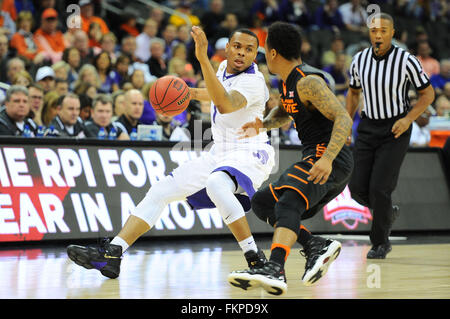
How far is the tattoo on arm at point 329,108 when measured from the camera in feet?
17.3

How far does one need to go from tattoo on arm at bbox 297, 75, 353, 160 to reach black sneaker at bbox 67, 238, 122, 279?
1887mm

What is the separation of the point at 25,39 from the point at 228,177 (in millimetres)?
8427

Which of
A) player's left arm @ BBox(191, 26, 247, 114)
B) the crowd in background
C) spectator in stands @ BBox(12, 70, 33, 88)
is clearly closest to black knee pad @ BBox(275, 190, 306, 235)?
player's left arm @ BBox(191, 26, 247, 114)

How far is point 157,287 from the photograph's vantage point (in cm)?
555

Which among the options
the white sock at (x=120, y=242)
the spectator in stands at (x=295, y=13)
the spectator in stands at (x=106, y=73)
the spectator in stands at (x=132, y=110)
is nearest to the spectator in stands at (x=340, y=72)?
the spectator in stands at (x=295, y=13)

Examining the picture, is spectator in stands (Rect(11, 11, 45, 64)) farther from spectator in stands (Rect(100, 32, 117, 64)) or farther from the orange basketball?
the orange basketball

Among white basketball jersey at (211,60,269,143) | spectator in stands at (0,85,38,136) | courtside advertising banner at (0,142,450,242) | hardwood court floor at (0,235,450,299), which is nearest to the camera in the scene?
hardwood court floor at (0,235,450,299)

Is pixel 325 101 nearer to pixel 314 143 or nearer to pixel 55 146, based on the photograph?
pixel 314 143

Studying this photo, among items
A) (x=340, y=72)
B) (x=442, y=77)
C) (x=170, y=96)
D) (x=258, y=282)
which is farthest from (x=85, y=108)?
(x=442, y=77)

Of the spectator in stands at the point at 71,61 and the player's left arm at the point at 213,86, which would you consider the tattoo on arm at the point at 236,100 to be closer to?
the player's left arm at the point at 213,86

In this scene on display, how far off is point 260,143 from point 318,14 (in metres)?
13.4

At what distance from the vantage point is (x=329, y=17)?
19297 mm

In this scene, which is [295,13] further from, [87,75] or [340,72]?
[87,75]

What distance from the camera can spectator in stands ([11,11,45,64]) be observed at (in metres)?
13.2
